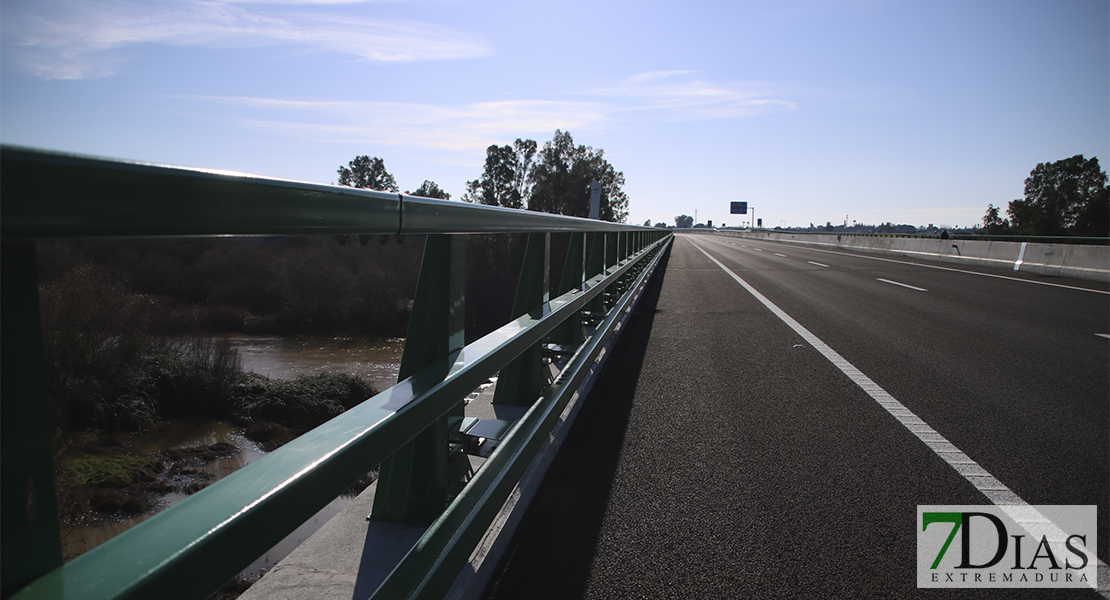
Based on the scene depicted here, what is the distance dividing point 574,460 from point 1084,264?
18.9m

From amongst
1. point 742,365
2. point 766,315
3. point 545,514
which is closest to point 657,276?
point 766,315

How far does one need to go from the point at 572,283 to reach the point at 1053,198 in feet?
304

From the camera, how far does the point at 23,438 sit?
717 mm

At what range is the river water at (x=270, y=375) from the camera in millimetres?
12530

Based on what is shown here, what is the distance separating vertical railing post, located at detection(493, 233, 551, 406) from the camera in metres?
3.43

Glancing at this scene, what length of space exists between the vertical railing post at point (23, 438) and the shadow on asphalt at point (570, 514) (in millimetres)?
1618

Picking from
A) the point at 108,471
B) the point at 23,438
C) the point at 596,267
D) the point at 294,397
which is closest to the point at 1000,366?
the point at 596,267

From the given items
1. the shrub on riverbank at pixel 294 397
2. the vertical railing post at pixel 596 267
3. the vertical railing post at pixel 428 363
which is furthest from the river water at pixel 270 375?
the vertical railing post at pixel 428 363

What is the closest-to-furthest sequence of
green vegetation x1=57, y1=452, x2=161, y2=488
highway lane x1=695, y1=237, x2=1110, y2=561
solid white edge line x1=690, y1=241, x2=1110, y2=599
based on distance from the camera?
solid white edge line x1=690, y1=241, x2=1110, y2=599 → highway lane x1=695, y1=237, x2=1110, y2=561 → green vegetation x1=57, y1=452, x2=161, y2=488

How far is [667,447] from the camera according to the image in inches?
143

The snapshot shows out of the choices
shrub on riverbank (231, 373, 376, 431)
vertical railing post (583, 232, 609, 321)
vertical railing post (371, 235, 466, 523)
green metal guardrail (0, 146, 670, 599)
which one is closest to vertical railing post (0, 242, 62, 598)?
green metal guardrail (0, 146, 670, 599)

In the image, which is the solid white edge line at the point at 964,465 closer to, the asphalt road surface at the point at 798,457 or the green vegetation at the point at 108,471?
the asphalt road surface at the point at 798,457

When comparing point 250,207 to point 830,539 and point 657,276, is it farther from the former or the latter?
point 657,276

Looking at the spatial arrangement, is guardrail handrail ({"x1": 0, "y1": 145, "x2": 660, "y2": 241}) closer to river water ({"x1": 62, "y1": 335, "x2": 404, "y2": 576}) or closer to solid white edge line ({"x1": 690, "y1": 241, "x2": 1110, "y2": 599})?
solid white edge line ({"x1": 690, "y1": 241, "x2": 1110, "y2": 599})
